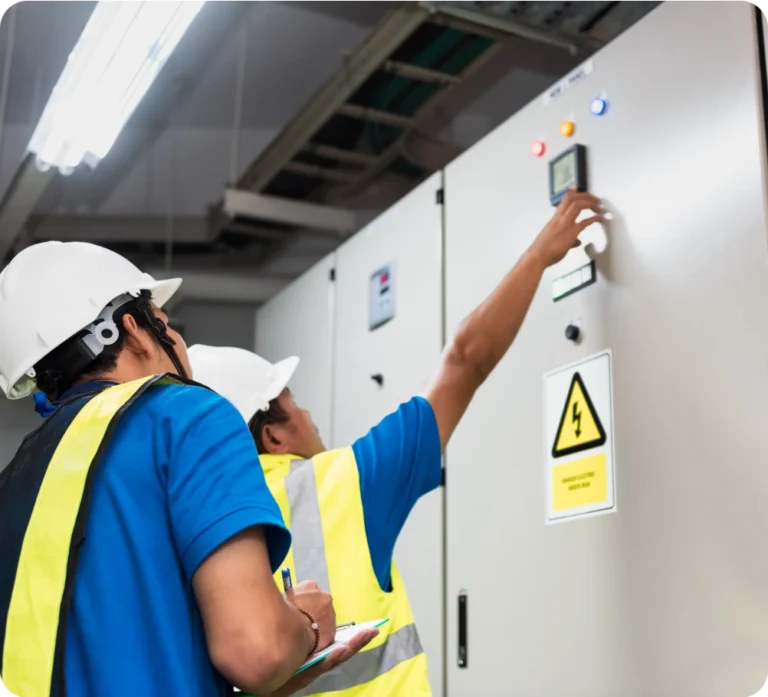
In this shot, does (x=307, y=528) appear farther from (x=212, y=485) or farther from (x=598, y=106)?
(x=598, y=106)

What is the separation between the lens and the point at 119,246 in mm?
4336

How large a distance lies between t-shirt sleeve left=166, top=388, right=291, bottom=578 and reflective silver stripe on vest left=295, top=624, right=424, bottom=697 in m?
0.61

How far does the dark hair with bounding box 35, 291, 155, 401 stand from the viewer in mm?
1212

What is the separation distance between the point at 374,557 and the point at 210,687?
22.9 inches

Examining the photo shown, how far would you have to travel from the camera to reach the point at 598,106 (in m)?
1.80

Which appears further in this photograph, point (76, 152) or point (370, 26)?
point (370, 26)

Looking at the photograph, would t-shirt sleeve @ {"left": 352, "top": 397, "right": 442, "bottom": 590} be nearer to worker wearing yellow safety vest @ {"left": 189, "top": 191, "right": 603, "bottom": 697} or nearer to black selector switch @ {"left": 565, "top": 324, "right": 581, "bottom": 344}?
worker wearing yellow safety vest @ {"left": 189, "top": 191, "right": 603, "bottom": 697}

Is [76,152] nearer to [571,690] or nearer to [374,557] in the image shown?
[374,557]

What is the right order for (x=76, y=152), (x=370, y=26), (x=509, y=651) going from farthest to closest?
1. (x=370, y=26)
2. (x=76, y=152)
3. (x=509, y=651)

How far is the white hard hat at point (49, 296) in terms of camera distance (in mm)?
1219

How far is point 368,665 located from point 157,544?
2.30ft

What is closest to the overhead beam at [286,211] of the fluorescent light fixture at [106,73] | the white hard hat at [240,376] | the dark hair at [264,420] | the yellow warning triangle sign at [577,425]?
the fluorescent light fixture at [106,73]

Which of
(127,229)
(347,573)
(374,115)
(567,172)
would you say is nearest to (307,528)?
(347,573)

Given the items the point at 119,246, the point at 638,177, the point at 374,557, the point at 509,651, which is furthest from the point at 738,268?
the point at 119,246
